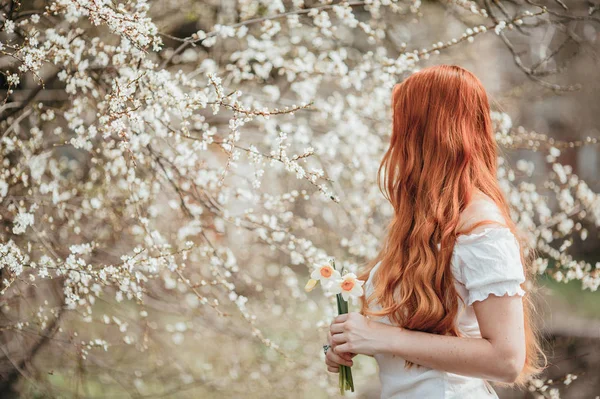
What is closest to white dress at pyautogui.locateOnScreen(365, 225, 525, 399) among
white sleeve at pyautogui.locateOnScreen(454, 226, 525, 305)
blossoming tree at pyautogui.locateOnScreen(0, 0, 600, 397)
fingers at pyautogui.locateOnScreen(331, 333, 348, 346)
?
white sleeve at pyautogui.locateOnScreen(454, 226, 525, 305)

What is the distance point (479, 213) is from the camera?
129 centimetres

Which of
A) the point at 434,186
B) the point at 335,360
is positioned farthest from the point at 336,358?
the point at 434,186

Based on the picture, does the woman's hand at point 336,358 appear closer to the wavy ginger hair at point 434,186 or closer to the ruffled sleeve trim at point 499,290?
the wavy ginger hair at point 434,186

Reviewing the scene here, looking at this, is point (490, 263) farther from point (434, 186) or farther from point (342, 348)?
point (342, 348)

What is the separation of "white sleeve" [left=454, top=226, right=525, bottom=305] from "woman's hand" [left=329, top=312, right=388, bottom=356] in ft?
0.71

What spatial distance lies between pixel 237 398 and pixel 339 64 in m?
2.33

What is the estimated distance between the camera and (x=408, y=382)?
1354 millimetres

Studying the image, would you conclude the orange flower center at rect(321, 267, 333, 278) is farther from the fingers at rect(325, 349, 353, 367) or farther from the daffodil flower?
the fingers at rect(325, 349, 353, 367)

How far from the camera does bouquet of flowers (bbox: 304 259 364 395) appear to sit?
1.40 meters

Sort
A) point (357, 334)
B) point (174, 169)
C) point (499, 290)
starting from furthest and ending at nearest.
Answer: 1. point (174, 169)
2. point (357, 334)
3. point (499, 290)

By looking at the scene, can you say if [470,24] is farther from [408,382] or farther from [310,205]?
[408,382]

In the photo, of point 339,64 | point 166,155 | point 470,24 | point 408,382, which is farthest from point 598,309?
point 408,382

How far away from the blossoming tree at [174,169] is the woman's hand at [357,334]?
0.49 meters

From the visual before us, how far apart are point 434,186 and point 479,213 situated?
124 mm
